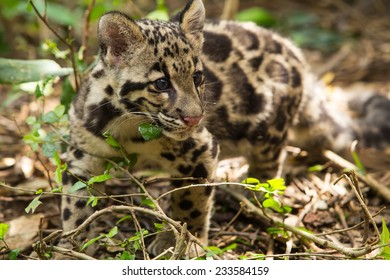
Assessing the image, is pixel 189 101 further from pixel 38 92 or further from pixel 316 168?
pixel 316 168

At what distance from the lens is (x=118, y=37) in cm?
416

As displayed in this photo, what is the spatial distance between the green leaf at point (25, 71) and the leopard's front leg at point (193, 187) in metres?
1.25

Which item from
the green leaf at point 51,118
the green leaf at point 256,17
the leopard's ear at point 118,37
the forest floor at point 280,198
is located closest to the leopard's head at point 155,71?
the leopard's ear at point 118,37

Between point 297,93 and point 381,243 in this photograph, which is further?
point 297,93

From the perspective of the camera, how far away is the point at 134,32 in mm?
4098

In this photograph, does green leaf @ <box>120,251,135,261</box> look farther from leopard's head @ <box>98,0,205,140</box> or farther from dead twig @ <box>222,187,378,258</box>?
dead twig @ <box>222,187,378,258</box>

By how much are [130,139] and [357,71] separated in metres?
4.94

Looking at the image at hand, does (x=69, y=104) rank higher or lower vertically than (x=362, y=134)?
higher

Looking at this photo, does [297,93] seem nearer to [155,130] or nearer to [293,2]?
[155,130]

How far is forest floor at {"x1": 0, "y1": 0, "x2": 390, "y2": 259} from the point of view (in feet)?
14.8

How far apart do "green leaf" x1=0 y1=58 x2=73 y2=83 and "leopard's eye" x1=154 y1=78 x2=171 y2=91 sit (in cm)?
124

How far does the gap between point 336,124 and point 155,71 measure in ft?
9.69
